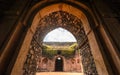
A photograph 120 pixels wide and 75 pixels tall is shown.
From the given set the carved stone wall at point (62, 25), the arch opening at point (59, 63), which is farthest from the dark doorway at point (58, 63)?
the carved stone wall at point (62, 25)

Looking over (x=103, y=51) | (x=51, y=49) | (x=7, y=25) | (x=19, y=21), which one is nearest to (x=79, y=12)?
(x=103, y=51)

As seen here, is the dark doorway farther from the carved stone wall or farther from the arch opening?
the carved stone wall

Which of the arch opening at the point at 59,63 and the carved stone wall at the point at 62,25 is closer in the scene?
the carved stone wall at the point at 62,25

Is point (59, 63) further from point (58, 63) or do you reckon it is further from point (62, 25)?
point (62, 25)

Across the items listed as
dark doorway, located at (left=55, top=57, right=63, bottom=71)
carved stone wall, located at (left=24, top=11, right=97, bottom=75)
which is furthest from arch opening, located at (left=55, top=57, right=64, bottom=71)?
carved stone wall, located at (left=24, top=11, right=97, bottom=75)

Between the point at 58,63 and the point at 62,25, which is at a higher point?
the point at 58,63

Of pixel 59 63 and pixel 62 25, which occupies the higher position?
pixel 59 63

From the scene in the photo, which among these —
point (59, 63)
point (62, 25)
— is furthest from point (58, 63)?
point (62, 25)

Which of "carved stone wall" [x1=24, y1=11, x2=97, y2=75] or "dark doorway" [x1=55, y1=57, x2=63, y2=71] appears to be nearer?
"carved stone wall" [x1=24, y1=11, x2=97, y2=75]

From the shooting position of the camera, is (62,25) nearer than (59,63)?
Yes

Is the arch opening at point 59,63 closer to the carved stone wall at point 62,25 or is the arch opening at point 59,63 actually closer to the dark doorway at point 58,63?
the dark doorway at point 58,63

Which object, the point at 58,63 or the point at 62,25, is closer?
the point at 62,25

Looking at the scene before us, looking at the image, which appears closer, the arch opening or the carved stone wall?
the carved stone wall

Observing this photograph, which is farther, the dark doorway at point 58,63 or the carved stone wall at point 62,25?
the dark doorway at point 58,63
